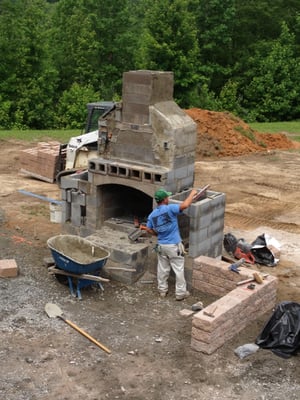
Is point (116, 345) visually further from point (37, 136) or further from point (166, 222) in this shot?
point (37, 136)

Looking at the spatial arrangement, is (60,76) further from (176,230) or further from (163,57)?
(176,230)

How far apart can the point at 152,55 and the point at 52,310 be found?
93.1 feet

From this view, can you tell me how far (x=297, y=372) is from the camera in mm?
8227

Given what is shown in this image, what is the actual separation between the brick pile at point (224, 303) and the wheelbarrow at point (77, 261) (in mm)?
1758

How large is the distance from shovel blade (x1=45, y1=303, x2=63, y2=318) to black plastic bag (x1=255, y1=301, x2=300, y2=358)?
3.12 m

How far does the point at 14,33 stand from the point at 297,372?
3149cm

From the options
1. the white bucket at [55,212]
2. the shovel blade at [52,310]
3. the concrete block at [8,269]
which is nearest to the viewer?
the shovel blade at [52,310]

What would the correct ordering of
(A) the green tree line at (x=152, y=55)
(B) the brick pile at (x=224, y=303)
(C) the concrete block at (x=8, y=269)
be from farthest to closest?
(A) the green tree line at (x=152, y=55) → (C) the concrete block at (x=8, y=269) → (B) the brick pile at (x=224, y=303)

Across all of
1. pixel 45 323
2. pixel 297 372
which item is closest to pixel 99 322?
pixel 45 323

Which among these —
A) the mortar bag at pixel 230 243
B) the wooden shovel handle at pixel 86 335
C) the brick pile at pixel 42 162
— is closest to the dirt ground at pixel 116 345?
the wooden shovel handle at pixel 86 335

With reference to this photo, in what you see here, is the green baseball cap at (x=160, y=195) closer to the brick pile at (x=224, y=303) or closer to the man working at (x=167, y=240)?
the man working at (x=167, y=240)

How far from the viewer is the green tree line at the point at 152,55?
35.3 m

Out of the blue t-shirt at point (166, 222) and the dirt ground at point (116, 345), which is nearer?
the dirt ground at point (116, 345)

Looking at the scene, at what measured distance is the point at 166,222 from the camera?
10.0m
